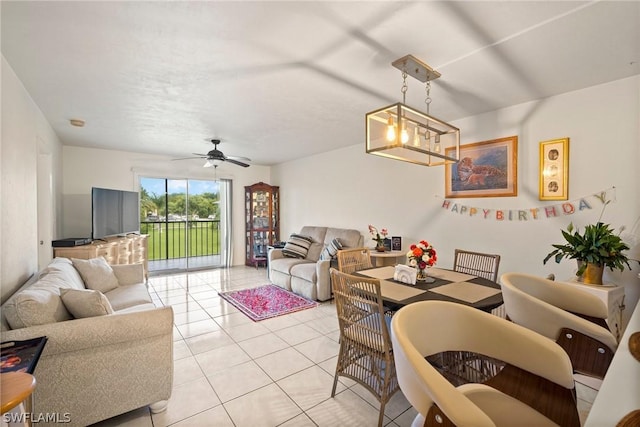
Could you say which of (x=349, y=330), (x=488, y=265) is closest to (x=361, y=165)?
(x=488, y=265)

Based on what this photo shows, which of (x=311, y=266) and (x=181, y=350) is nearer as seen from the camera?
(x=181, y=350)

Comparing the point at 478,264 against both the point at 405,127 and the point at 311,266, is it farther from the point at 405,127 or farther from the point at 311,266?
the point at 311,266

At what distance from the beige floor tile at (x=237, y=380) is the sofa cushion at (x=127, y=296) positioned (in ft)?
3.48

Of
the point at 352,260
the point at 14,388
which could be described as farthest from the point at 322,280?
the point at 14,388

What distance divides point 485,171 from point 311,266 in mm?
2681

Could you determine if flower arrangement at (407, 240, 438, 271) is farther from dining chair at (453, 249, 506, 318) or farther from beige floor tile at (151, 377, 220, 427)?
beige floor tile at (151, 377, 220, 427)

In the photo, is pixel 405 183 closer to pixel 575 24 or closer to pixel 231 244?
pixel 575 24

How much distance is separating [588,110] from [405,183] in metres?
2.01

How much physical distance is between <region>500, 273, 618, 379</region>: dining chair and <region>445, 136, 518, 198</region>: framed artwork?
178 centimetres

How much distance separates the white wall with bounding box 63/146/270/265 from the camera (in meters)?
4.80

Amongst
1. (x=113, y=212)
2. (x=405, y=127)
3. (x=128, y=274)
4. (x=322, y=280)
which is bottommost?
(x=322, y=280)

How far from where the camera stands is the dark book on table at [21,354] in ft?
3.93

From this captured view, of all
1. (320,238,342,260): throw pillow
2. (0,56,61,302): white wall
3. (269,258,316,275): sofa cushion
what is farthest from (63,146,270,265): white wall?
(320,238,342,260): throw pillow

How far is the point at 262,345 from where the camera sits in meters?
2.80
